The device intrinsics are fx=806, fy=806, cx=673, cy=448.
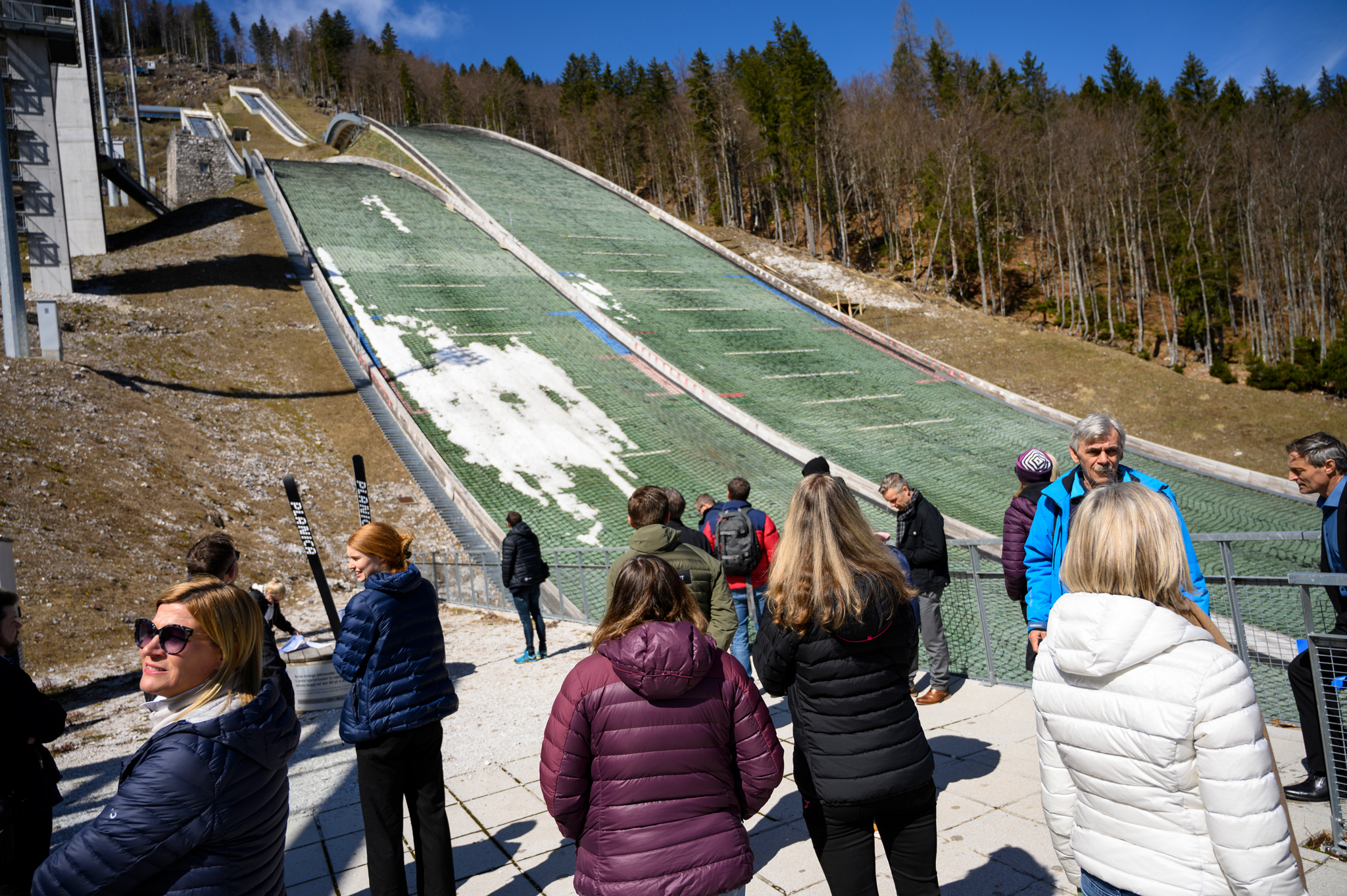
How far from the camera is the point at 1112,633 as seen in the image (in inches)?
77.8

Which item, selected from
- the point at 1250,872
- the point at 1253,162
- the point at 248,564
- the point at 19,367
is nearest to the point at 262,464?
the point at 248,564

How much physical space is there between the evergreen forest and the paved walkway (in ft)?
96.4

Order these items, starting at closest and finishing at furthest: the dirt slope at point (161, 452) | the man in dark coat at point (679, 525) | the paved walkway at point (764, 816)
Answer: the paved walkway at point (764, 816), the man in dark coat at point (679, 525), the dirt slope at point (161, 452)

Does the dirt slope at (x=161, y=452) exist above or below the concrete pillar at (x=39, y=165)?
below

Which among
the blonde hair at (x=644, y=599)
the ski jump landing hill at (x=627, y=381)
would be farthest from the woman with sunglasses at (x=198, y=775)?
the ski jump landing hill at (x=627, y=381)

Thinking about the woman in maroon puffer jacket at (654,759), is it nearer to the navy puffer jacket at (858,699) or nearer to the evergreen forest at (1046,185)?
the navy puffer jacket at (858,699)

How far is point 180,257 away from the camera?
2794 cm

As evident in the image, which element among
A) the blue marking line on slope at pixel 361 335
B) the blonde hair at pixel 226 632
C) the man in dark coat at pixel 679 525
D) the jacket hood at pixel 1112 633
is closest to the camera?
the jacket hood at pixel 1112 633

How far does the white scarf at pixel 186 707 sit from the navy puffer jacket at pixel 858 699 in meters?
1.58

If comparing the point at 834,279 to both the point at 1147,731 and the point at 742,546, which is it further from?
the point at 1147,731

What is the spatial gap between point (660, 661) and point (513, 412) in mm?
18863

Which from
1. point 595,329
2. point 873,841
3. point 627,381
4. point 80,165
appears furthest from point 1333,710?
point 80,165

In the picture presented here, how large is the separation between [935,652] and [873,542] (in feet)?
12.9

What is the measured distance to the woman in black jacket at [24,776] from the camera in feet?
10.3
